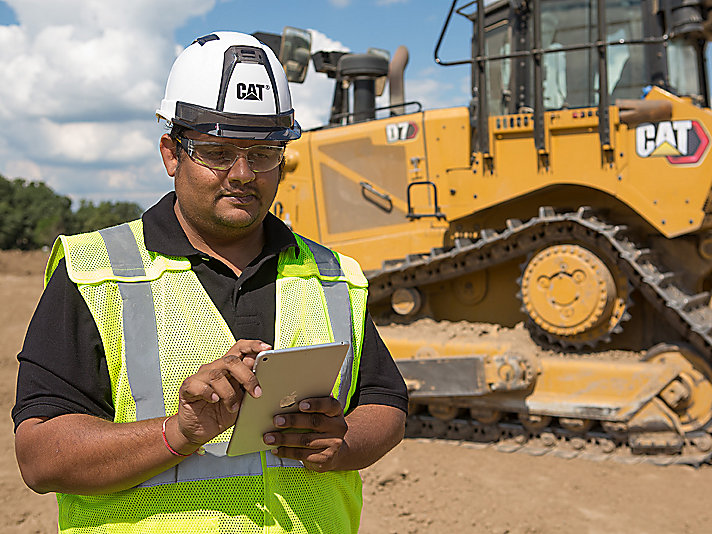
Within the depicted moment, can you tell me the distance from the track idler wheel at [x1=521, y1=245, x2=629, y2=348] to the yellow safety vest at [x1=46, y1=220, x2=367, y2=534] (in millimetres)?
4447

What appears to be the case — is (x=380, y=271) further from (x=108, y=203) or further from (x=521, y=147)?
(x=108, y=203)

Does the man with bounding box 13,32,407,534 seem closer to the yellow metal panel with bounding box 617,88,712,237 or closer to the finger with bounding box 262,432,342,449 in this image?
the finger with bounding box 262,432,342,449

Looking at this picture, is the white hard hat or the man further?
the white hard hat

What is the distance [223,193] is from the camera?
6.01 feet

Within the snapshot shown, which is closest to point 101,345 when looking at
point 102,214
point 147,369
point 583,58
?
point 147,369

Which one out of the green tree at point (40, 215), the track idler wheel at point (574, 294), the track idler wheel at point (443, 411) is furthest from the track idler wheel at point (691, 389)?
the green tree at point (40, 215)

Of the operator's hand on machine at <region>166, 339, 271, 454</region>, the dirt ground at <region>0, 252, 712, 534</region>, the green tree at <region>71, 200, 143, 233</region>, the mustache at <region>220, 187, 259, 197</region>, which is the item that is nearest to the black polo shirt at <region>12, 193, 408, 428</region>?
the mustache at <region>220, 187, 259, 197</region>

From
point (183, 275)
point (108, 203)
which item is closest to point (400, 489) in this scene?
point (183, 275)

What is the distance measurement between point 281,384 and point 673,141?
502 centimetres

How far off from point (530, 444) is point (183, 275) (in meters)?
5.17

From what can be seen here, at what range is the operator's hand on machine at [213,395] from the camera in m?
1.41

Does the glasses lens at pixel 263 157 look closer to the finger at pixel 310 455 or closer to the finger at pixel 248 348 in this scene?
the finger at pixel 248 348

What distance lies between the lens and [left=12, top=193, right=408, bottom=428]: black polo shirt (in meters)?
1.60

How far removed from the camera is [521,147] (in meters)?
6.24
